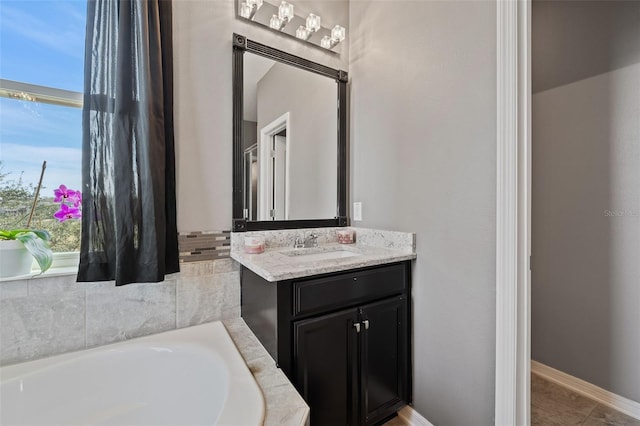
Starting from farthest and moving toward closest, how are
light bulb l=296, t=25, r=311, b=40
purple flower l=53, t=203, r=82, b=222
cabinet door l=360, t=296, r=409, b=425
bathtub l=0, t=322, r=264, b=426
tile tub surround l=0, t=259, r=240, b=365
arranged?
light bulb l=296, t=25, r=311, b=40 → cabinet door l=360, t=296, r=409, b=425 → purple flower l=53, t=203, r=82, b=222 → tile tub surround l=0, t=259, r=240, b=365 → bathtub l=0, t=322, r=264, b=426

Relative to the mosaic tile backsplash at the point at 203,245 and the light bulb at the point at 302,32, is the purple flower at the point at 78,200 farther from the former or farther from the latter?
the light bulb at the point at 302,32

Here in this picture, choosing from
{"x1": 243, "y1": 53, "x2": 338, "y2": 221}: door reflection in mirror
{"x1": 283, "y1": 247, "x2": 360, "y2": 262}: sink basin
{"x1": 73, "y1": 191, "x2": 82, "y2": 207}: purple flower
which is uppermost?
{"x1": 243, "y1": 53, "x2": 338, "y2": 221}: door reflection in mirror

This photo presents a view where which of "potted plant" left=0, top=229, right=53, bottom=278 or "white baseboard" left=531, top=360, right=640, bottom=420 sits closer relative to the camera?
"potted plant" left=0, top=229, right=53, bottom=278

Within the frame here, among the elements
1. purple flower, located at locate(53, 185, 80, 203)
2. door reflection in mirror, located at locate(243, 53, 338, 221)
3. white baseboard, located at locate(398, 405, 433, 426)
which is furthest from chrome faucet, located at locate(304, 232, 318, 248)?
purple flower, located at locate(53, 185, 80, 203)

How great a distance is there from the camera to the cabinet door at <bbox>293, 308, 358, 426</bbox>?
3.76 ft

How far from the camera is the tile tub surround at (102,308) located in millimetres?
1102

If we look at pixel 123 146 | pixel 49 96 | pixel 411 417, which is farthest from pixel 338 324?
pixel 49 96

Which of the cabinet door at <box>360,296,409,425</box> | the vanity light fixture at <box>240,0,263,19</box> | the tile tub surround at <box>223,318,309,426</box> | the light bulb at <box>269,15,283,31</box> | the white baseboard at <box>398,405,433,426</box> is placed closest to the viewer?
the tile tub surround at <box>223,318,309,426</box>

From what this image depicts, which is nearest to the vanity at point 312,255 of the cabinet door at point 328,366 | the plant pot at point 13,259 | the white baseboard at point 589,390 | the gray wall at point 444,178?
the cabinet door at point 328,366

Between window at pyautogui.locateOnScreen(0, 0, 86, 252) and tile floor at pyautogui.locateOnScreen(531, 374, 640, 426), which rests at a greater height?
window at pyautogui.locateOnScreen(0, 0, 86, 252)

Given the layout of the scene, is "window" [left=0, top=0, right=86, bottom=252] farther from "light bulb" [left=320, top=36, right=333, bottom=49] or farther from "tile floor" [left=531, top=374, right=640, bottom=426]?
"tile floor" [left=531, top=374, right=640, bottom=426]

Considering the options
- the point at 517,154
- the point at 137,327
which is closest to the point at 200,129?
the point at 137,327

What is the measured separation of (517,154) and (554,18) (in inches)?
63.9

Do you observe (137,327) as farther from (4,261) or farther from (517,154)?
(517,154)
